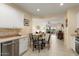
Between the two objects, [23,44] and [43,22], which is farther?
[23,44]

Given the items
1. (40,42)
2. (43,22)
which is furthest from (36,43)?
(43,22)

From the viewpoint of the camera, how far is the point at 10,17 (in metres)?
3.49

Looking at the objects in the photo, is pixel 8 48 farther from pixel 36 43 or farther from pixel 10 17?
pixel 36 43

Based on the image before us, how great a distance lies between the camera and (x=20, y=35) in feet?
12.3

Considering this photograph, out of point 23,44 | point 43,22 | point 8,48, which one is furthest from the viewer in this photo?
point 23,44

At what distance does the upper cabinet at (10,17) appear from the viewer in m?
3.24

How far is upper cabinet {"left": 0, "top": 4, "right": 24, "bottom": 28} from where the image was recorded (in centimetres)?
324

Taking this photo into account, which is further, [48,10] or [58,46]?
[58,46]

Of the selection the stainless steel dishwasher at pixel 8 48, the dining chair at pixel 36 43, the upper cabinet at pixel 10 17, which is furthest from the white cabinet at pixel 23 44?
the upper cabinet at pixel 10 17

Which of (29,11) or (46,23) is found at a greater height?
(29,11)

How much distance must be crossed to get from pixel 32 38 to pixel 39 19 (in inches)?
24.7

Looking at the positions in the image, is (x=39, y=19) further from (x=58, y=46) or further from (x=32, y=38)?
(x=58, y=46)

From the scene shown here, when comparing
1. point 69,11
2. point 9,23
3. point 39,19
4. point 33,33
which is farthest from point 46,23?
point 9,23

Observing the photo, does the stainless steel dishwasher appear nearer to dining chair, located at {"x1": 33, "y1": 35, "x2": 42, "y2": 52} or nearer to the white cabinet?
the white cabinet
